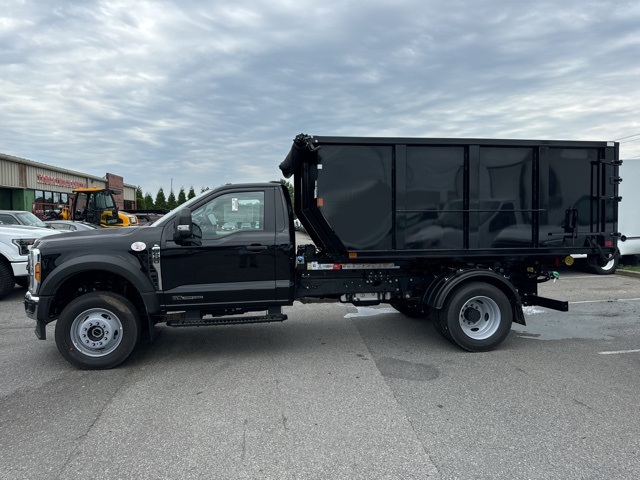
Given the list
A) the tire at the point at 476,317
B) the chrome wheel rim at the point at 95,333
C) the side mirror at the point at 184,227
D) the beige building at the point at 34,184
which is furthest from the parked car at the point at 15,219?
the beige building at the point at 34,184

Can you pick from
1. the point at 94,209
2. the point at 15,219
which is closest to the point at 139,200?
the point at 94,209

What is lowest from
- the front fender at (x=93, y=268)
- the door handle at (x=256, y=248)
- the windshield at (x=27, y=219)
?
the front fender at (x=93, y=268)

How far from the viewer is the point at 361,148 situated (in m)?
5.57

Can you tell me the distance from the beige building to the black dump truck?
23.8 m

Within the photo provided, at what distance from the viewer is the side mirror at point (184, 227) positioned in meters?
5.15

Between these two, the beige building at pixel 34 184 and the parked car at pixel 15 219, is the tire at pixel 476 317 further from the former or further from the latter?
the beige building at pixel 34 184

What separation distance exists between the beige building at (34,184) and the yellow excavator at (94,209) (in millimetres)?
6165

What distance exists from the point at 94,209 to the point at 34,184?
55.7ft

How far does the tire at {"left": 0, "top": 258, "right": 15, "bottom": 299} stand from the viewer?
927 cm

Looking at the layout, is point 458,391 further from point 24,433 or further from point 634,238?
point 634,238

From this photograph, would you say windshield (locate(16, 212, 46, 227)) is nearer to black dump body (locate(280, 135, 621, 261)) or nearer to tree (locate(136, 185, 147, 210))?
black dump body (locate(280, 135, 621, 261))

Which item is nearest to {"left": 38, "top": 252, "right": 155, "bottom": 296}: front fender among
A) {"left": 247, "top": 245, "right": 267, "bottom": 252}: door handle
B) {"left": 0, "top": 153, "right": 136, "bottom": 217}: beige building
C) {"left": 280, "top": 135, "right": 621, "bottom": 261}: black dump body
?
{"left": 247, "top": 245, "right": 267, "bottom": 252}: door handle

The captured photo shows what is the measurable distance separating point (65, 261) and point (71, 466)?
8.47 feet

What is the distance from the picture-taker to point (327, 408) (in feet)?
13.6
